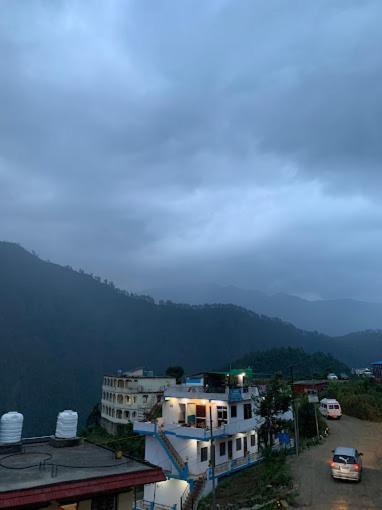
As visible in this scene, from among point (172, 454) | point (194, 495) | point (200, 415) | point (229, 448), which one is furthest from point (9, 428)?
point (229, 448)

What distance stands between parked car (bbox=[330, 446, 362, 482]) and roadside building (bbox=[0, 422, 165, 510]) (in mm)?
17285

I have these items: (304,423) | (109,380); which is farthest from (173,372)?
(304,423)

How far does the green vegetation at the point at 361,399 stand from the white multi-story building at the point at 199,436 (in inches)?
658

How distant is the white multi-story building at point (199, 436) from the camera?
126ft

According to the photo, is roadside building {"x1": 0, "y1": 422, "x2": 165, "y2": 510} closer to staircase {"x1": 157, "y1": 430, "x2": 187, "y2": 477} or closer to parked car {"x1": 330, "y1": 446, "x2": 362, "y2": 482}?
parked car {"x1": 330, "y1": 446, "x2": 362, "y2": 482}

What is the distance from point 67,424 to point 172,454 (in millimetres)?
22764

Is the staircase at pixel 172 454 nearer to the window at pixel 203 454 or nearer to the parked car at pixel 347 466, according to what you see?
the window at pixel 203 454

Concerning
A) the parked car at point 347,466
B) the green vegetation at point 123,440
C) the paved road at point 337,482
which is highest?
the parked car at point 347,466

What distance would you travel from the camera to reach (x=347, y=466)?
27.4 metres

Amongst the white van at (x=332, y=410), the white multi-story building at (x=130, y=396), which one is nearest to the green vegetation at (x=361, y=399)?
the white van at (x=332, y=410)

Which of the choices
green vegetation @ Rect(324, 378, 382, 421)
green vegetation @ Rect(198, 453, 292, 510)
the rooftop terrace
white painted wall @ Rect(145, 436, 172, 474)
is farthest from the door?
the rooftop terrace

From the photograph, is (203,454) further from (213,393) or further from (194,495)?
(213,393)

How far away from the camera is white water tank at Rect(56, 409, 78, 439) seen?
66.3ft

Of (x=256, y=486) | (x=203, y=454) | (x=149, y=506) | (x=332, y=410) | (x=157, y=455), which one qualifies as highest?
(x=332, y=410)
